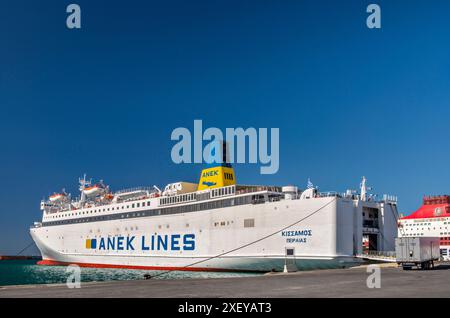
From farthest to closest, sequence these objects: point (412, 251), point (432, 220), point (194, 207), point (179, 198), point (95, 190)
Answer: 1. point (432, 220)
2. point (95, 190)
3. point (179, 198)
4. point (194, 207)
5. point (412, 251)

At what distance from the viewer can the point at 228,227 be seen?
43.0 m

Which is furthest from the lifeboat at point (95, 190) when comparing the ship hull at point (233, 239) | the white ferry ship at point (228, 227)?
the ship hull at point (233, 239)

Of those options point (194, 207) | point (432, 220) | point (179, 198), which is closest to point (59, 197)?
point (179, 198)

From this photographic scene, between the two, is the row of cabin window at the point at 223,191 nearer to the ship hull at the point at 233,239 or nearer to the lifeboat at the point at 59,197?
the ship hull at the point at 233,239

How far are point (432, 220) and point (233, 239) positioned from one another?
59831mm

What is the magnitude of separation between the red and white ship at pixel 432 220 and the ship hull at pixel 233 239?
5209cm

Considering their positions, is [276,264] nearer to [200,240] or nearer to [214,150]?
[200,240]

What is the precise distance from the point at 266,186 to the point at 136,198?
71.8 feet

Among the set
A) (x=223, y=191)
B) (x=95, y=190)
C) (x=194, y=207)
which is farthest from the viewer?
(x=95, y=190)

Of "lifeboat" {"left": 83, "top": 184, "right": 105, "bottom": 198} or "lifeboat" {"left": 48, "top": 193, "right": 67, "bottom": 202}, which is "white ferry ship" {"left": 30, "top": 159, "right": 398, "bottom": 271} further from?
"lifeboat" {"left": 48, "top": 193, "right": 67, "bottom": 202}

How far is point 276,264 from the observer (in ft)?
126

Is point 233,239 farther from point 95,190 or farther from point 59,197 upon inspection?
point 59,197

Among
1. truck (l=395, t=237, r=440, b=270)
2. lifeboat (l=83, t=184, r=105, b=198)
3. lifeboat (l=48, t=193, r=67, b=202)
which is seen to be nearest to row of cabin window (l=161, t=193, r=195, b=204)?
lifeboat (l=83, t=184, r=105, b=198)
